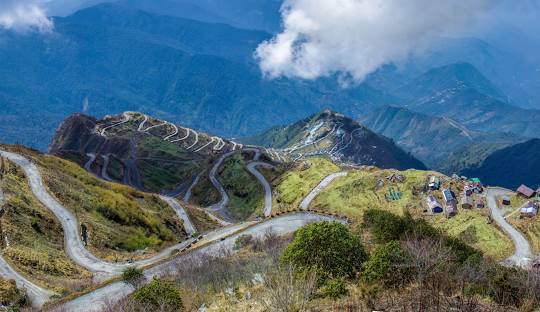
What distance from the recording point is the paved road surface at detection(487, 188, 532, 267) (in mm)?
88475

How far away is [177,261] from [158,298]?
36.2 meters

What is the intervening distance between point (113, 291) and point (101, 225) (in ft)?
133

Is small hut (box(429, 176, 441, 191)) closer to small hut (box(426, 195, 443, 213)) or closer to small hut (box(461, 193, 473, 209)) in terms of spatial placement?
small hut (box(426, 195, 443, 213))

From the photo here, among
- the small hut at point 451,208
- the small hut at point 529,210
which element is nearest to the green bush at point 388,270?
the small hut at point 451,208

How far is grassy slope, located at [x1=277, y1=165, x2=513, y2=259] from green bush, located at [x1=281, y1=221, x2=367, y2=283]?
→ 67.0 m

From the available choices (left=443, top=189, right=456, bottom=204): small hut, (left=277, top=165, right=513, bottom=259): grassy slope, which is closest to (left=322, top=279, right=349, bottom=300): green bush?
(left=277, top=165, right=513, bottom=259): grassy slope

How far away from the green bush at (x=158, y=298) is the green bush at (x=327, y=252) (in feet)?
27.9

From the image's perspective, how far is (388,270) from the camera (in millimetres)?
28812

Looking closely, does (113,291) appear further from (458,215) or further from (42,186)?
(458,215)

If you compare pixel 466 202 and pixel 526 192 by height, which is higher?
pixel 526 192

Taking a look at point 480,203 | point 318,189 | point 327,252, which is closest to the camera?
point 327,252

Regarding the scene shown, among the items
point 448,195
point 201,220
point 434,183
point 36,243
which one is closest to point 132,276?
point 36,243

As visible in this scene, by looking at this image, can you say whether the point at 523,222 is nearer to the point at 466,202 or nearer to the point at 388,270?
the point at 466,202

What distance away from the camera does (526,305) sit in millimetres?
20828
